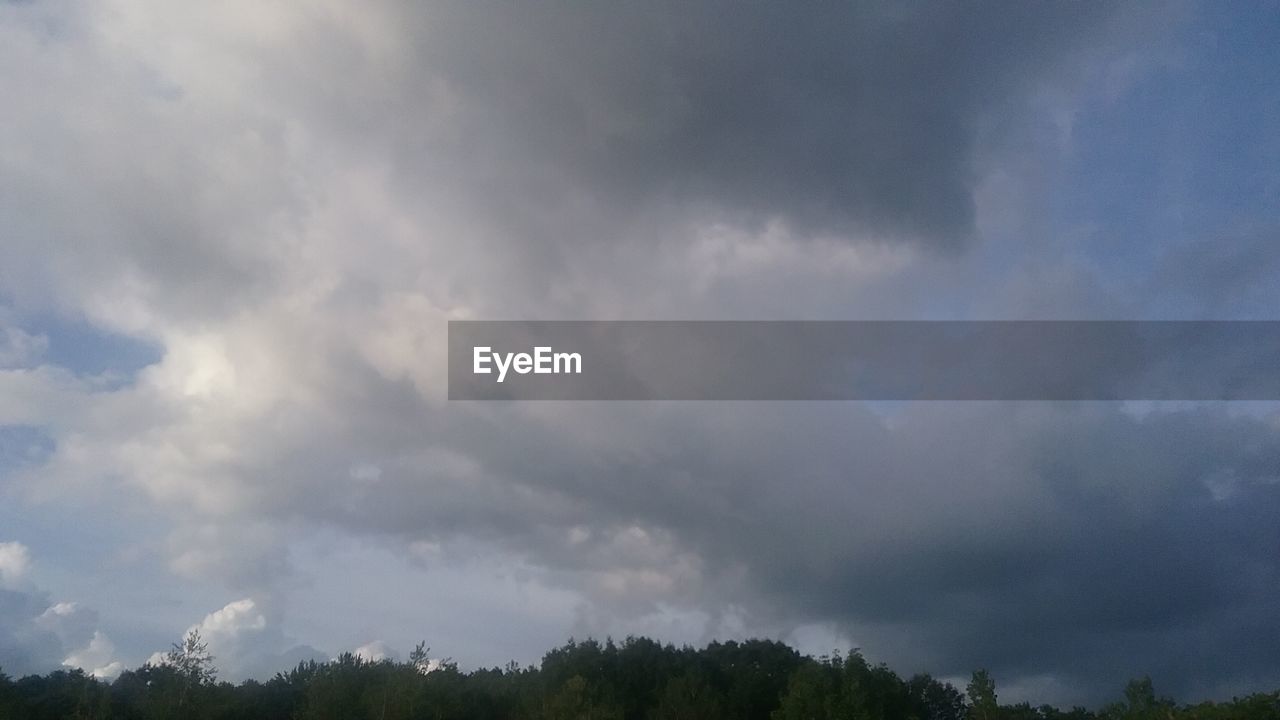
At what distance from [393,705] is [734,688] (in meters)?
34.5

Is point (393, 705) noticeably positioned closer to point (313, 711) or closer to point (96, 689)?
point (313, 711)

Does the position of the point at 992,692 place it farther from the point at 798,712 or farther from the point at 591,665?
the point at 591,665

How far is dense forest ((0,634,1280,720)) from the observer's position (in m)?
49.2

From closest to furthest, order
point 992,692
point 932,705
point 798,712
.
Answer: point 992,692 < point 798,712 < point 932,705

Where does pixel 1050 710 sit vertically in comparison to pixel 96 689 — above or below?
below

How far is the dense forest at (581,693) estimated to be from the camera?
49156 mm

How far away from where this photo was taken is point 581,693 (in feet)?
191

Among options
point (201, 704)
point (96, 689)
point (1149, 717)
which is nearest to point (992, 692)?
point (1149, 717)

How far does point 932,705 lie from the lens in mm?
90062

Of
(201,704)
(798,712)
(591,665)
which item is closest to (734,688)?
(591,665)

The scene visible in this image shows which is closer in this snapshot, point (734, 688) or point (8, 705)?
point (8, 705)

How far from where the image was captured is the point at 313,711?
58.3 m

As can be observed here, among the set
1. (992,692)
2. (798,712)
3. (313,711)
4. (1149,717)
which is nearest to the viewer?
(1149,717)

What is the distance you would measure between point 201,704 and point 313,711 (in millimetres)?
6764
